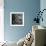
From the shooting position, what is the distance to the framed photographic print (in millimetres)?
5344

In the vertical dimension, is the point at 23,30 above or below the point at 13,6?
below

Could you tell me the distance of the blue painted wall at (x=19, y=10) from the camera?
17.4 feet

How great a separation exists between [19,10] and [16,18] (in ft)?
1.13

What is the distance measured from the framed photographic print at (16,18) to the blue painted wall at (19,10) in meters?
0.12

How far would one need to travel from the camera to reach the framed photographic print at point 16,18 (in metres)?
5.34

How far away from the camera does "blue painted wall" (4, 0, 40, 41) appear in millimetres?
5316

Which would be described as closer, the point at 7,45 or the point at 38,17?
the point at 7,45

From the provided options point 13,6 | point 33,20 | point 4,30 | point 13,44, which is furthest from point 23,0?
point 13,44

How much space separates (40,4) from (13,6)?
107cm

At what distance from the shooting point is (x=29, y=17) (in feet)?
17.6

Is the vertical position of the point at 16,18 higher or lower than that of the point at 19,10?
lower

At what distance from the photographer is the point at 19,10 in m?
5.32

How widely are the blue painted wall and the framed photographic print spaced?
0.39 feet

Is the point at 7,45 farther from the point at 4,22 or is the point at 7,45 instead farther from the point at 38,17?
the point at 38,17
